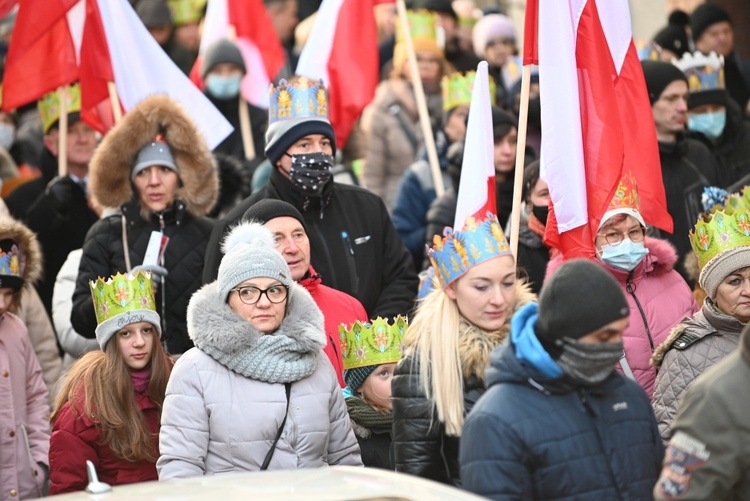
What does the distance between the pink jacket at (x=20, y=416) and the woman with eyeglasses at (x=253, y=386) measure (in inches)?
84.6

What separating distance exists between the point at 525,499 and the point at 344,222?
3776 mm

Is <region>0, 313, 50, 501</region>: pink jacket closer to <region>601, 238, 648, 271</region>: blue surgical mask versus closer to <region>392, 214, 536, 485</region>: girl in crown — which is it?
<region>392, 214, 536, 485</region>: girl in crown

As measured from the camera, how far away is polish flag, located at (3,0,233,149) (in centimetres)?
1095

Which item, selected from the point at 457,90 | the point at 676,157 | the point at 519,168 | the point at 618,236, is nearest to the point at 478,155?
the point at 519,168

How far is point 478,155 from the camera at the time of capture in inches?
304

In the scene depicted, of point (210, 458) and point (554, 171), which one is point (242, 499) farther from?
point (554, 171)

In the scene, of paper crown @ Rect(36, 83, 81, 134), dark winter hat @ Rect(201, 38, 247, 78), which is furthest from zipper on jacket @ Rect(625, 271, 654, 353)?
dark winter hat @ Rect(201, 38, 247, 78)

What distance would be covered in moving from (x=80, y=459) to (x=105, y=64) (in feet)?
13.4

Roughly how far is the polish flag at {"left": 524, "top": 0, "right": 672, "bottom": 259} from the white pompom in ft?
4.83

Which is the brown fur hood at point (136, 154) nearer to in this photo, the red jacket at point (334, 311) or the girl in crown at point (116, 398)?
the girl in crown at point (116, 398)

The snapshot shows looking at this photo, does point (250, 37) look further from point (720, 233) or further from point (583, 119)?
point (720, 233)

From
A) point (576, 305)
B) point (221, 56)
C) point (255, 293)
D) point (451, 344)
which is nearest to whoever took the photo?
point (576, 305)

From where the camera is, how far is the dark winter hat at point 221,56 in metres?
12.6

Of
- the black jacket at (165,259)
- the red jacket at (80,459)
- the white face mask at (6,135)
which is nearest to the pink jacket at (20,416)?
the black jacket at (165,259)
